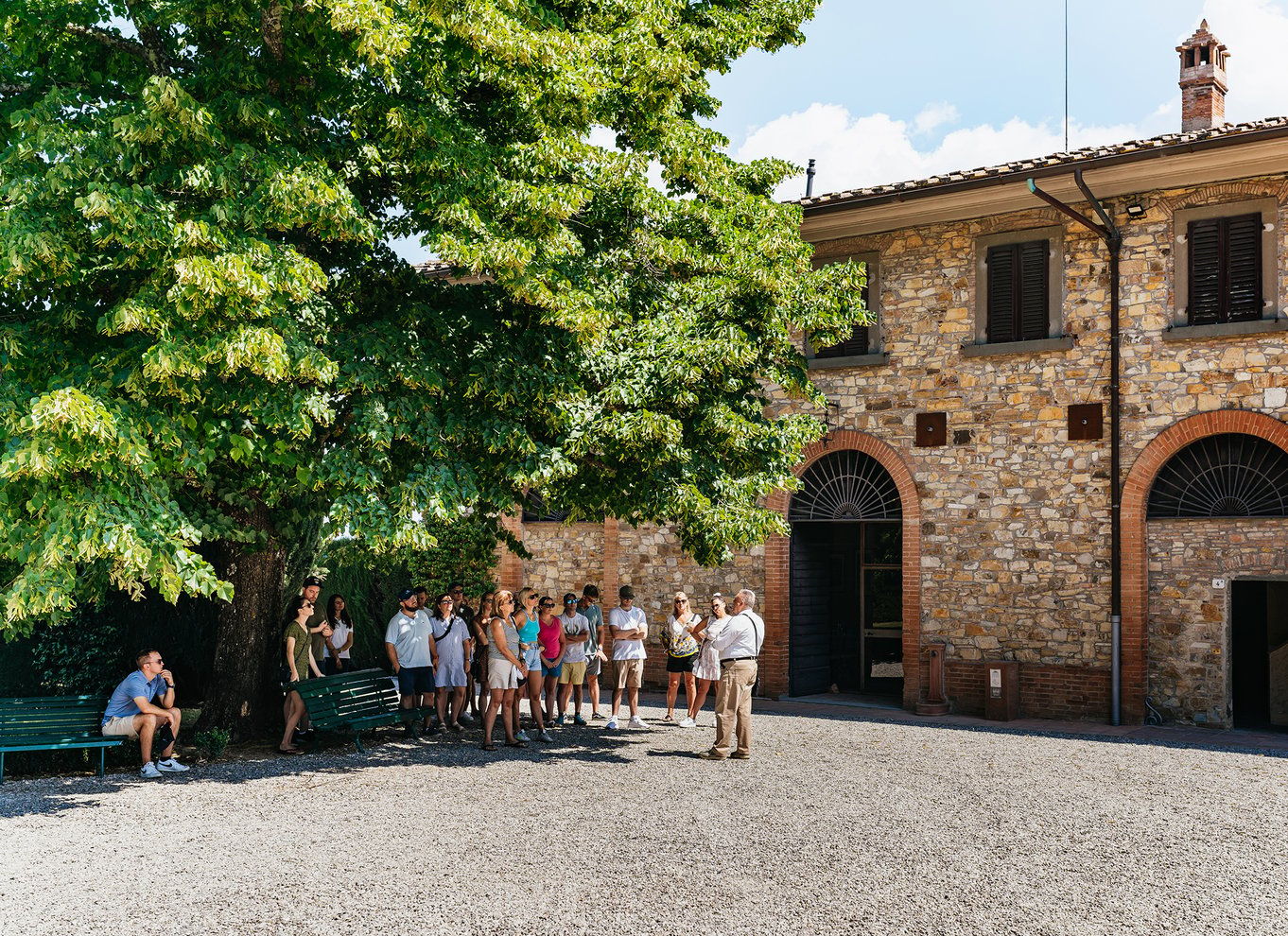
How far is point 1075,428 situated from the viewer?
1469 cm

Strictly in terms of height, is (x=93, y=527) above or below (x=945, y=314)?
below

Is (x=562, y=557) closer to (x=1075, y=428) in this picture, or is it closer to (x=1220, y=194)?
(x=1075, y=428)

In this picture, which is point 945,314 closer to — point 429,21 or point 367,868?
point 429,21

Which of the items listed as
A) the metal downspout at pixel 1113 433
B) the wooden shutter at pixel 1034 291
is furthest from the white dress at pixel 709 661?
the wooden shutter at pixel 1034 291

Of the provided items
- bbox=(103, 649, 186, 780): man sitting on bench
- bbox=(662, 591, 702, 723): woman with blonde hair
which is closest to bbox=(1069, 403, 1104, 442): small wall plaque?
bbox=(662, 591, 702, 723): woman with blonde hair

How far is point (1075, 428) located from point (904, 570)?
2940 mm

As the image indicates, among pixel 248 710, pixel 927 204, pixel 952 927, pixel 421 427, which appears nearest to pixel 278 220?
pixel 421 427

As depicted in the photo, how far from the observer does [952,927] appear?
5.89 meters

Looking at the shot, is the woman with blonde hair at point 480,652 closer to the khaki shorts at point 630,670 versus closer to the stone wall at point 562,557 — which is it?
the khaki shorts at point 630,670

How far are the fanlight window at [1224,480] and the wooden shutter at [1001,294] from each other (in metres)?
2.64

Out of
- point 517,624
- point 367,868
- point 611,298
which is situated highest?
point 611,298

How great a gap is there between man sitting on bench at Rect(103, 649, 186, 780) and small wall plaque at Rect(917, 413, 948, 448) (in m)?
9.92

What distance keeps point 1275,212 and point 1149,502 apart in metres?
3.66

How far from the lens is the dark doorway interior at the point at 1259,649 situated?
14.9 meters
